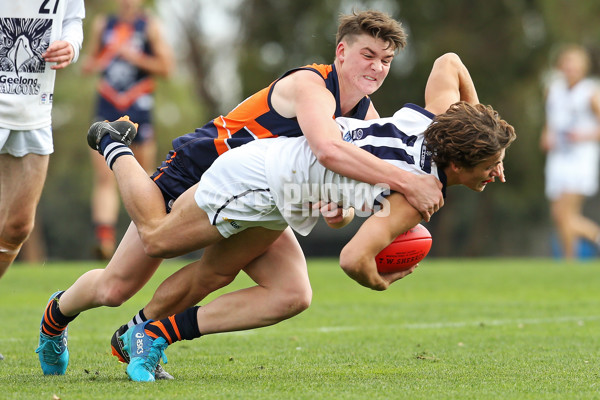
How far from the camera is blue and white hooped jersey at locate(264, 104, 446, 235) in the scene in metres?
4.30

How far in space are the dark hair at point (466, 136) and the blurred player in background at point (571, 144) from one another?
942cm

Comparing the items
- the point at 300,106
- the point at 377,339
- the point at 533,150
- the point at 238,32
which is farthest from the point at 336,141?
the point at 238,32

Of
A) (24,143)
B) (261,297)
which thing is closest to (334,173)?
(261,297)

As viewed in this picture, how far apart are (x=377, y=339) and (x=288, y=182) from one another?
210 centimetres

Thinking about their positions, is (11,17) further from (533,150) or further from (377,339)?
(533,150)

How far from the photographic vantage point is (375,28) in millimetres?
4664

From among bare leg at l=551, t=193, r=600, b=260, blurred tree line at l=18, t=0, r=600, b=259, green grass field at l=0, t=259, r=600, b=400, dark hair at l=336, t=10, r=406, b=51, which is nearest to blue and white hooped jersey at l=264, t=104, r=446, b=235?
dark hair at l=336, t=10, r=406, b=51

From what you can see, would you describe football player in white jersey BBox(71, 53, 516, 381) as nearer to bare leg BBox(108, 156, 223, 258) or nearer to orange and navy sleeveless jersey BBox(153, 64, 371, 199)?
bare leg BBox(108, 156, 223, 258)

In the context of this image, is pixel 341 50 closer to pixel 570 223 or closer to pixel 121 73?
pixel 121 73

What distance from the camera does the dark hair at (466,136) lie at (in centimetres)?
414

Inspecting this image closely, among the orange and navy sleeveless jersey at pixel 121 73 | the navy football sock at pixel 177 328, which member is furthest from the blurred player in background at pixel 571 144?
the navy football sock at pixel 177 328

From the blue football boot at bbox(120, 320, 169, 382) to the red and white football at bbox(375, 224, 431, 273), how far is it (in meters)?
1.16

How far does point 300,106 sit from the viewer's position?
4.37 m

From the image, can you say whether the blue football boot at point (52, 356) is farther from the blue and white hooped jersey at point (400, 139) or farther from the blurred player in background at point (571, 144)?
the blurred player in background at point (571, 144)
